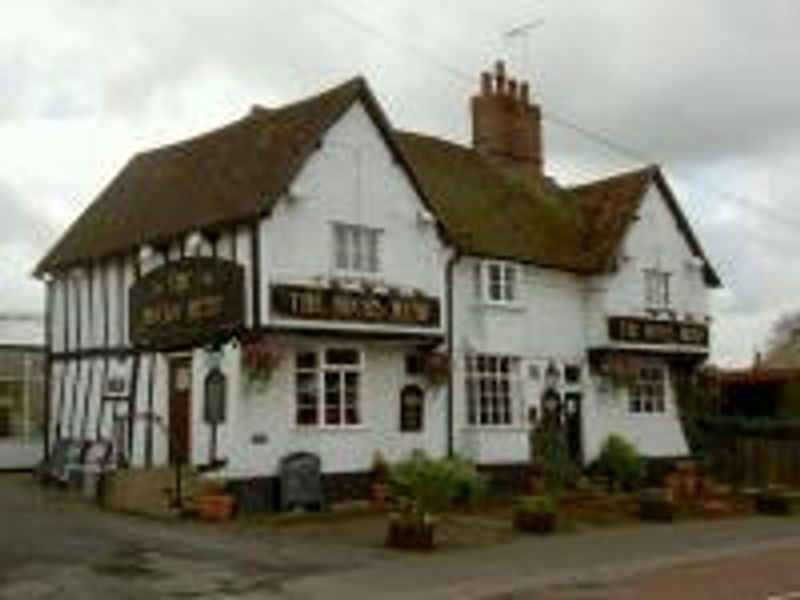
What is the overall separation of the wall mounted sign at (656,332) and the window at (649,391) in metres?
1.02

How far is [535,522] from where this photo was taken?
28156 mm

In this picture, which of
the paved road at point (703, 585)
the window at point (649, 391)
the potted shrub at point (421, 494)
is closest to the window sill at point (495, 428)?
the potted shrub at point (421, 494)

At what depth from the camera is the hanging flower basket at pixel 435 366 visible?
111 feet

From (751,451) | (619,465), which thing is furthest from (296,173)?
(751,451)

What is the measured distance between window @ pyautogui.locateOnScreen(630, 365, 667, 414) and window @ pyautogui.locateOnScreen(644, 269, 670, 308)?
1.66 m

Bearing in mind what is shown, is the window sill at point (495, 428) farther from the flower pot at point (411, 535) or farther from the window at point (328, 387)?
the flower pot at point (411, 535)

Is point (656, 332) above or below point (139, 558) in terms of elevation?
above

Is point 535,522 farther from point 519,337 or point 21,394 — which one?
point 21,394

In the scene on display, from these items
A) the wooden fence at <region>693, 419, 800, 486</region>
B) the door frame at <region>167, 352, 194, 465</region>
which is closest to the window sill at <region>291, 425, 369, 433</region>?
the door frame at <region>167, 352, 194, 465</region>

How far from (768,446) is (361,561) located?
813 inches

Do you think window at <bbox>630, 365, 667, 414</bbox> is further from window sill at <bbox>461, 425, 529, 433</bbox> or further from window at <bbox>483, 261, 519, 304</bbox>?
window at <bbox>483, 261, 519, 304</bbox>

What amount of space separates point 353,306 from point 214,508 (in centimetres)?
499

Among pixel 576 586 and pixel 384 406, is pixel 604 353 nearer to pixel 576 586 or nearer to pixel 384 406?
pixel 384 406

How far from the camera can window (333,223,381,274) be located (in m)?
31.8
